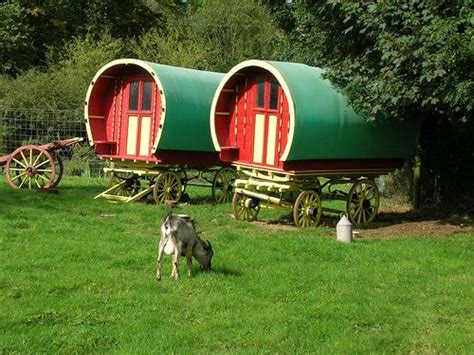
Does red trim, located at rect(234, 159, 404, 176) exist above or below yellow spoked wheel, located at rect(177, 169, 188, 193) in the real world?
above

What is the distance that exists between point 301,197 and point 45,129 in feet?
43.3

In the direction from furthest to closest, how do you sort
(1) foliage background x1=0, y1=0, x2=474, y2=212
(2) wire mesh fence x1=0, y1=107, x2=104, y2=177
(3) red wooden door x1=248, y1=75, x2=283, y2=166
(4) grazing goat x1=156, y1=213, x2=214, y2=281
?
(2) wire mesh fence x1=0, y1=107, x2=104, y2=177 < (3) red wooden door x1=248, y1=75, x2=283, y2=166 < (1) foliage background x1=0, y1=0, x2=474, y2=212 < (4) grazing goat x1=156, y1=213, x2=214, y2=281

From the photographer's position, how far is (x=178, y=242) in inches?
309

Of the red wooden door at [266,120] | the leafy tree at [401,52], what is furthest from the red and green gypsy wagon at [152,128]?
the leafy tree at [401,52]

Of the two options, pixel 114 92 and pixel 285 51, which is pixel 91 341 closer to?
pixel 114 92

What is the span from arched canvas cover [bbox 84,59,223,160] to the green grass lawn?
380cm

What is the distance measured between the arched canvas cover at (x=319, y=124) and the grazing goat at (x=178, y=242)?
4.21 metres

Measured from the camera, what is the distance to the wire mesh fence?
2278 centimetres

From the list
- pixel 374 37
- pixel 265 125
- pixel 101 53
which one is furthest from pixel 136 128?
pixel 101 53

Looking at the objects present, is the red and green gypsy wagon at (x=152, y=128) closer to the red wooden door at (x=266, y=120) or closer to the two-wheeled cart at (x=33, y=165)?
the two-wheeled cart at (x=33, y=165)

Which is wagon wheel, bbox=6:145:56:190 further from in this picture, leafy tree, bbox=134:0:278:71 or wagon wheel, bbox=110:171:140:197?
leafy tree, bbox=134:0:278:71

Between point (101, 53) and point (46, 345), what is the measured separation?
22.8m

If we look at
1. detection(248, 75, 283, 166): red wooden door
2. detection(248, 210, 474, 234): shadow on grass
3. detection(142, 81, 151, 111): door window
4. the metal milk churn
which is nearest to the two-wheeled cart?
detection(142, 81, 151, 111): door window

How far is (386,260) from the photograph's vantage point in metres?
9.70
